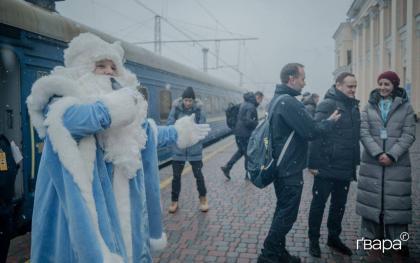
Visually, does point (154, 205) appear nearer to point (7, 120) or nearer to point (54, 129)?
point (54, 129)

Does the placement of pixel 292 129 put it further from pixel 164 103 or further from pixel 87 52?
pixel 164 103

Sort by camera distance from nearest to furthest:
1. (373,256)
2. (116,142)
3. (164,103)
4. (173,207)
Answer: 1. (116,142)
2. (373,256)
3. (173,207)
4. (164,103)

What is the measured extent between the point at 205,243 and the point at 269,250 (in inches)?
36.9

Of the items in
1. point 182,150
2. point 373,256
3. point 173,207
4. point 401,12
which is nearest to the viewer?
point 373,256

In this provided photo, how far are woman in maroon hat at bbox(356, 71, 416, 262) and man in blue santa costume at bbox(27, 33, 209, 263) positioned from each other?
2651 mm

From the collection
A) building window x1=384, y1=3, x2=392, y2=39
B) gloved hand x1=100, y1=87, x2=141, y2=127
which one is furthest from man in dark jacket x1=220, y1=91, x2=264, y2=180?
building window x1=384, y1=3, x2=392, y2=39

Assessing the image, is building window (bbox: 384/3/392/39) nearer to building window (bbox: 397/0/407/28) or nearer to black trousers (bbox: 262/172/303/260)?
building window (bbox: 397/0/407/28)

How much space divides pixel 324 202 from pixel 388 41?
22067mm

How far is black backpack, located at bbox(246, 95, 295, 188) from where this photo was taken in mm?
3602

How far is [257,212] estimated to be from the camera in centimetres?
552

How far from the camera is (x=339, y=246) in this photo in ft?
13.1

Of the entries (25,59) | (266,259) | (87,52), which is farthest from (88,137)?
(25,59)

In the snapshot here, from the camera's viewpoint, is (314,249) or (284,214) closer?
(284,214)

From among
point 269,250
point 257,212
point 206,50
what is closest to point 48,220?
point 269,250
